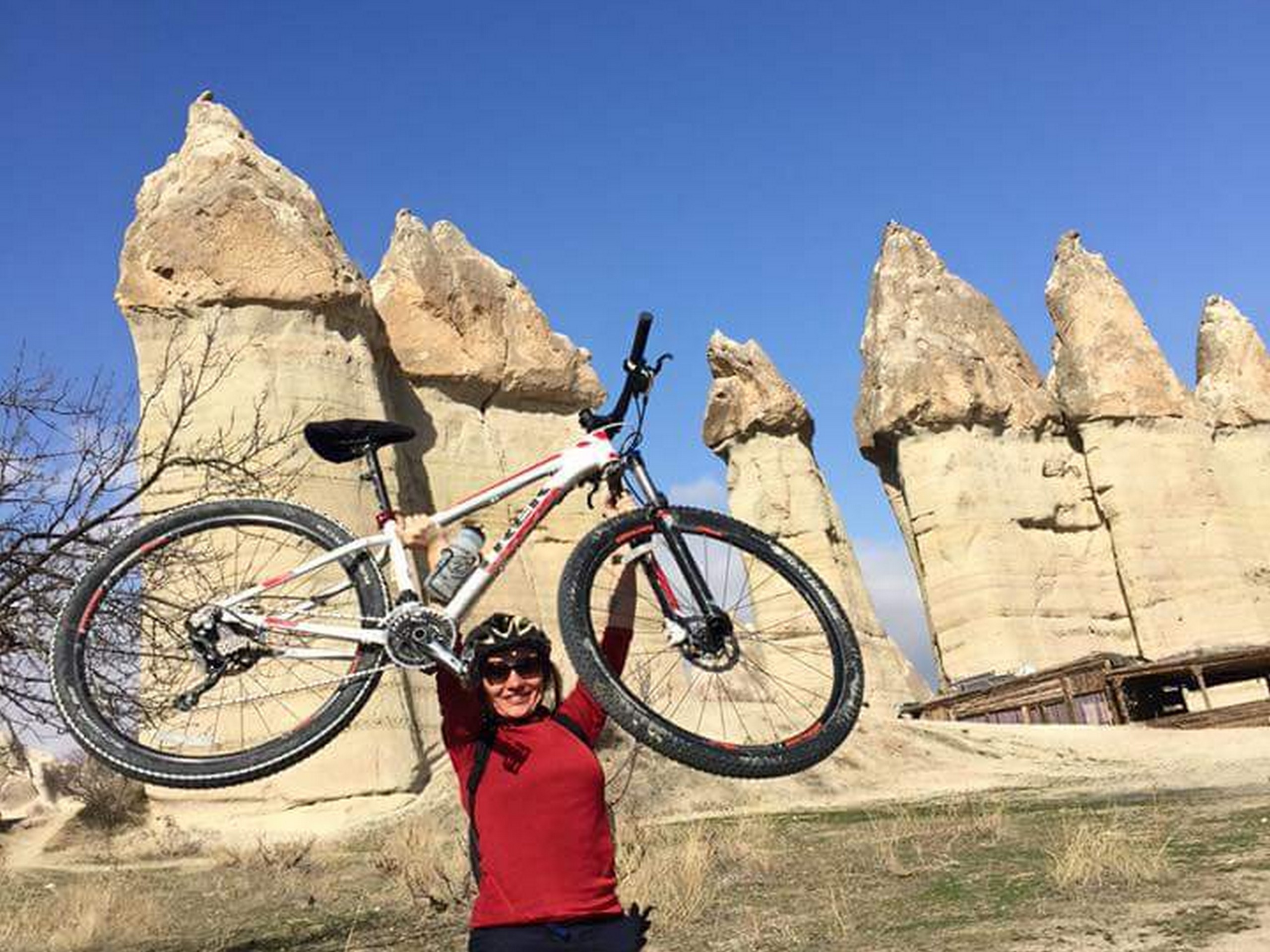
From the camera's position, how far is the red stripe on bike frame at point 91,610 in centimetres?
403

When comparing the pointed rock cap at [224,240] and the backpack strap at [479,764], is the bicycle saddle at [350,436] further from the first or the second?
the pointed rock cap at [224,240]

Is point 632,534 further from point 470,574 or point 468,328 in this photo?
point 468,328

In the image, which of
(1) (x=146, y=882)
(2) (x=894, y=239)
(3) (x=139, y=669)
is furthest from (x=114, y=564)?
(2) (x=894, y=239)

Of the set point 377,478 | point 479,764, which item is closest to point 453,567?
point 377,478

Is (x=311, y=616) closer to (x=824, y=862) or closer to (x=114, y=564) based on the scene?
(x=114, y=564)

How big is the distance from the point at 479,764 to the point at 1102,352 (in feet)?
126

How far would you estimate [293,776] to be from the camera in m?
17.1

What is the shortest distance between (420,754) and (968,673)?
19.5 meters

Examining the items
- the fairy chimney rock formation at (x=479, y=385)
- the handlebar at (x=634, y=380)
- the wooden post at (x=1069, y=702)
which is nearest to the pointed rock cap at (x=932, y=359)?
the wooden post at (x=1069, y=702)

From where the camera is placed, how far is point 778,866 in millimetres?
10648

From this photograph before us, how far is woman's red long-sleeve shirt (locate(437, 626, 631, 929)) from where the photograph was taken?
3.25 meters

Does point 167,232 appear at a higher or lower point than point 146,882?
higher

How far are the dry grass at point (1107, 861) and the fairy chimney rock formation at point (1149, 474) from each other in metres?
27.0

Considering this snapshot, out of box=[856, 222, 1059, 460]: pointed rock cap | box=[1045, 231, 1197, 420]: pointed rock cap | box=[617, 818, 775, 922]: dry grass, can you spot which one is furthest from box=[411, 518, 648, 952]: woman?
box=[1045, 231, 1197, 420]: pointed rock cap
